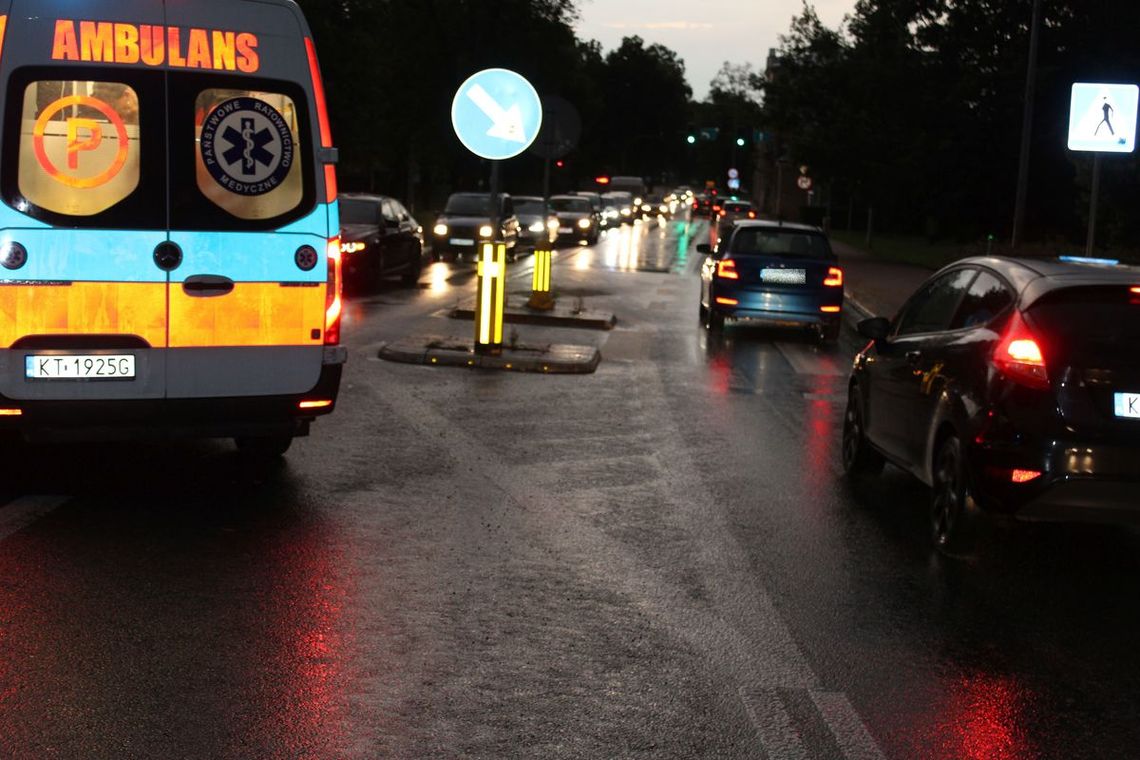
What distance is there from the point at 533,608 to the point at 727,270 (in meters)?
14.6

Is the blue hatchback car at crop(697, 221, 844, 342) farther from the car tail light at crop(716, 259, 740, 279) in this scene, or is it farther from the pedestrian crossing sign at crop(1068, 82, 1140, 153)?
the pedestrian crossing sign at crop(1068, 82, 1140, 153)

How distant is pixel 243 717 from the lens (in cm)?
502

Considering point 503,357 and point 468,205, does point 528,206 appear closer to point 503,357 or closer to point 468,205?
point 468,205

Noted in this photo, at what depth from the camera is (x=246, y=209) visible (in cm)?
844

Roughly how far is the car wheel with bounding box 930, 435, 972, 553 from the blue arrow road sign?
7.91 meters

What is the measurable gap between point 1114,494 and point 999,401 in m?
0.69

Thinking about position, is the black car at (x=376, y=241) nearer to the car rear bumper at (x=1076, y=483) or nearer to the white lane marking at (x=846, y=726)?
the car rear bumper at (x=1076, y=483)

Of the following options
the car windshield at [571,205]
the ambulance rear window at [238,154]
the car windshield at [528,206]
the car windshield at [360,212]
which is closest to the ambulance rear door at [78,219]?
the ambulance rear window at [238,154]

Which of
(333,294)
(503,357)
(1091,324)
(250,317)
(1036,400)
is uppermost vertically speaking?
(1091,324)

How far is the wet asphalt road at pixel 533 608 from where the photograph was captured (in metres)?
5.05

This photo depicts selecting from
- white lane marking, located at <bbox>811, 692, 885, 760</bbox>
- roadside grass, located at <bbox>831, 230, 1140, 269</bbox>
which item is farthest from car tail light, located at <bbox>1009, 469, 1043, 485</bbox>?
roadside grass, located at <bbox>831, 230, 1140, 269</bbox>

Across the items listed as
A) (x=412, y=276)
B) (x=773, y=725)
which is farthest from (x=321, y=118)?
(x=412, y=276)

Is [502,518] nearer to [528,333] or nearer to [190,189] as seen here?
[190,189]

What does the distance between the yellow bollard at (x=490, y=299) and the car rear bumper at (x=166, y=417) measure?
22.7ft
